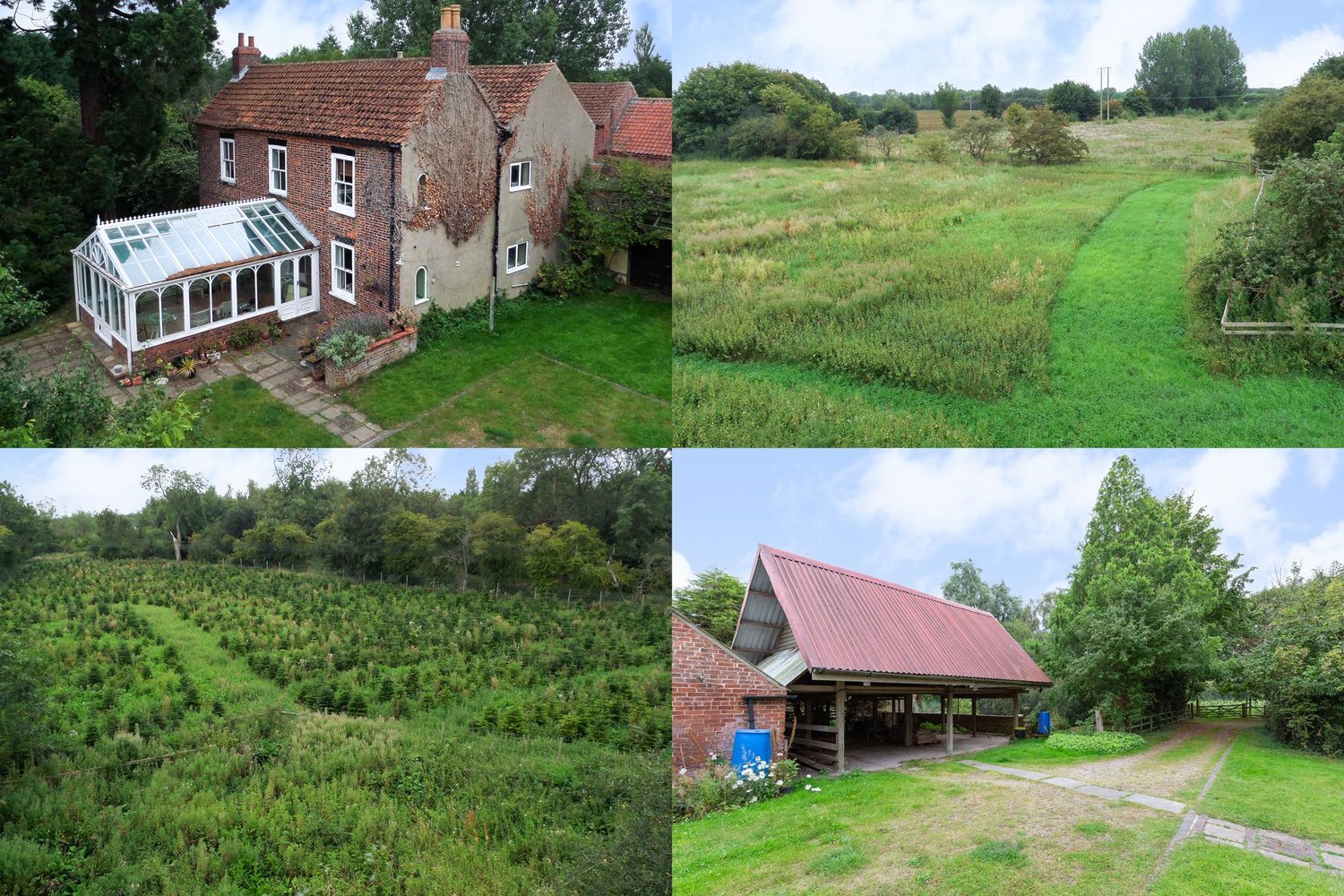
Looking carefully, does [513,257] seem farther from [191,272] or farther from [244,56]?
[244,56]

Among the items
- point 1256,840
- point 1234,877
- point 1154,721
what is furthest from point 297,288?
point 1154,721

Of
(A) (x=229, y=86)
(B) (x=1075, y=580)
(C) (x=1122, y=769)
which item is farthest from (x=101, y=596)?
(B) (x=1075, y=580)

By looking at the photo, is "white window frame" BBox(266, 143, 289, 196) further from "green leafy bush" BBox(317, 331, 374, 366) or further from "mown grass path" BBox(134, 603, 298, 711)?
"mown grass path" BBox(134, 603, 298, 711)

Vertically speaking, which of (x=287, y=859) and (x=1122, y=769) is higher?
(x=287, y=859)

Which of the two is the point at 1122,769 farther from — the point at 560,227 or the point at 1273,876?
the point at 560,227

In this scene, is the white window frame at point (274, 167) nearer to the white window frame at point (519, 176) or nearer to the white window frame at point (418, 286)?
the white window frame at point (418, 286)

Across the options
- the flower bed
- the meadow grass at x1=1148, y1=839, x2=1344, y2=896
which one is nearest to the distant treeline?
the flower bed
